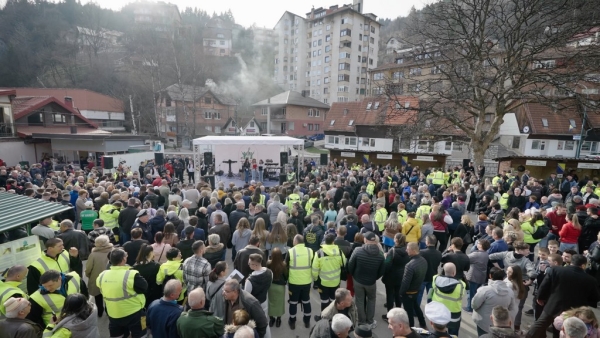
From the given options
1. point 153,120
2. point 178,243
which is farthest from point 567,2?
point 153,120

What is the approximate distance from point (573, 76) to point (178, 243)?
16.7 metres

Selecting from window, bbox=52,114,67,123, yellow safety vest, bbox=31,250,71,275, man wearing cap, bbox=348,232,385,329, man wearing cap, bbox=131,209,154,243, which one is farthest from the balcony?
man wearing cap, bbox=348,232,385,329

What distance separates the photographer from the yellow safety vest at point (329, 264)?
14.6 ft

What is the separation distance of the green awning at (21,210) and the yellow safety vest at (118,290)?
157 cm

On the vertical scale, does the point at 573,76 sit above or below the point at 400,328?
above

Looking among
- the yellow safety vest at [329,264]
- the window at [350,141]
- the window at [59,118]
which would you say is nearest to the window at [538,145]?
the window at [350,141]

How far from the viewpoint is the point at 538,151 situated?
2523 cm

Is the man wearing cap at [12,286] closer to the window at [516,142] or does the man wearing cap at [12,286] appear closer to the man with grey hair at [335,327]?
the man with grey hair at [335,327]

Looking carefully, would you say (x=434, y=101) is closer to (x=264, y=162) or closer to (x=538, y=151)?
(x=264, y=162)

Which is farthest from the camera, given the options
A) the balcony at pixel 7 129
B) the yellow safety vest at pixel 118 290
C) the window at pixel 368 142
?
the window at pixel 368 142

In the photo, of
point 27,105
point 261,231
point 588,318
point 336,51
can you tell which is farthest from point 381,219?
point 336,51

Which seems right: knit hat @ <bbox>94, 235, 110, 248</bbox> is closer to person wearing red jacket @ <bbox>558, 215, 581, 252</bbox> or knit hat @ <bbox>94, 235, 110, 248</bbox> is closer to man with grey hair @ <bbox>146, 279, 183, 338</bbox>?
man with grey hair @ <bbox>146, 279, 183, 338</bbox>

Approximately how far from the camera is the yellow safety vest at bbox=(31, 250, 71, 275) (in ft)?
12.2

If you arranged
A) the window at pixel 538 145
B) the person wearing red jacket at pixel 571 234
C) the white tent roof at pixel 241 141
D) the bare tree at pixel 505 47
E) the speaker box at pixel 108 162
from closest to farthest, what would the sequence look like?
1. the person wearing red jacket at pixel 571 234
2. the bare tree at pixel 505 47
3. the white tent roof at pixel 241 141
4. the speaker box at pixel 108 162
5. the window at pixel 538 145
